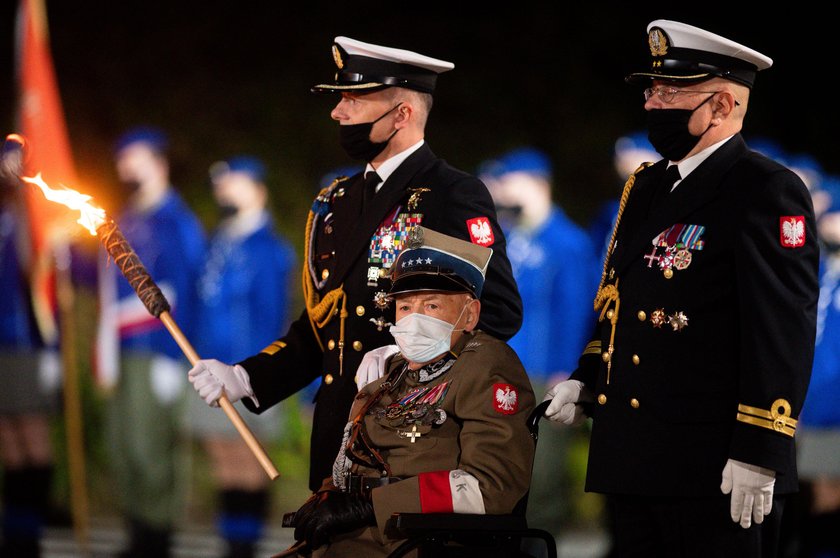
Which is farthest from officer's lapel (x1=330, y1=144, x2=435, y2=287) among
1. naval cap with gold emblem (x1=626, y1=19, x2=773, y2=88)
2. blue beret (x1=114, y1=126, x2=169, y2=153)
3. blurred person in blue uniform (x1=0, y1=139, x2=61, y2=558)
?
blurred person in blue uniform (x1=0, y1=139, x2=61, y2=558)

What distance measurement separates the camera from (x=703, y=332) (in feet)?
9.77

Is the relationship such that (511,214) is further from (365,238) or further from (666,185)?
(666,185)

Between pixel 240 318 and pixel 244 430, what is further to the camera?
pixel 240 318

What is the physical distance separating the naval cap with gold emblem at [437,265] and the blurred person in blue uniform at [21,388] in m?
4.47

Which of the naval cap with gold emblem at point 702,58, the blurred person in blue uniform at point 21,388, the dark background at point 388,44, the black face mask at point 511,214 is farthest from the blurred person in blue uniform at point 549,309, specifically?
the naval cap with gold emblem at point 702,58

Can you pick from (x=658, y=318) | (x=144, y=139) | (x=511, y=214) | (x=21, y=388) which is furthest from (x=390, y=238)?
(x=21, y=388)

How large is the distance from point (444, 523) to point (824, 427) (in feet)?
12.9

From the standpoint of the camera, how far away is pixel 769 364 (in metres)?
2.84

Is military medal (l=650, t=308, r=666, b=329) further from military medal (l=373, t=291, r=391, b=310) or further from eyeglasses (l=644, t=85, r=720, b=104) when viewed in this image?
military medal (l=373, t=291, r=391, b=310)

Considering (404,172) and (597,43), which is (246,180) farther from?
(404,172)

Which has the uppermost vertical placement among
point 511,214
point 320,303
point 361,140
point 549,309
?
point 511,214

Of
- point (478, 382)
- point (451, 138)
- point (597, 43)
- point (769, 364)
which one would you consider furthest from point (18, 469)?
point (769, 364)

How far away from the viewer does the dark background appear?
7.01 metres

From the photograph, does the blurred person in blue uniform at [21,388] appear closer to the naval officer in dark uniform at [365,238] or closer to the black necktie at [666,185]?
the naval officer in dark uniform at [365,238]
